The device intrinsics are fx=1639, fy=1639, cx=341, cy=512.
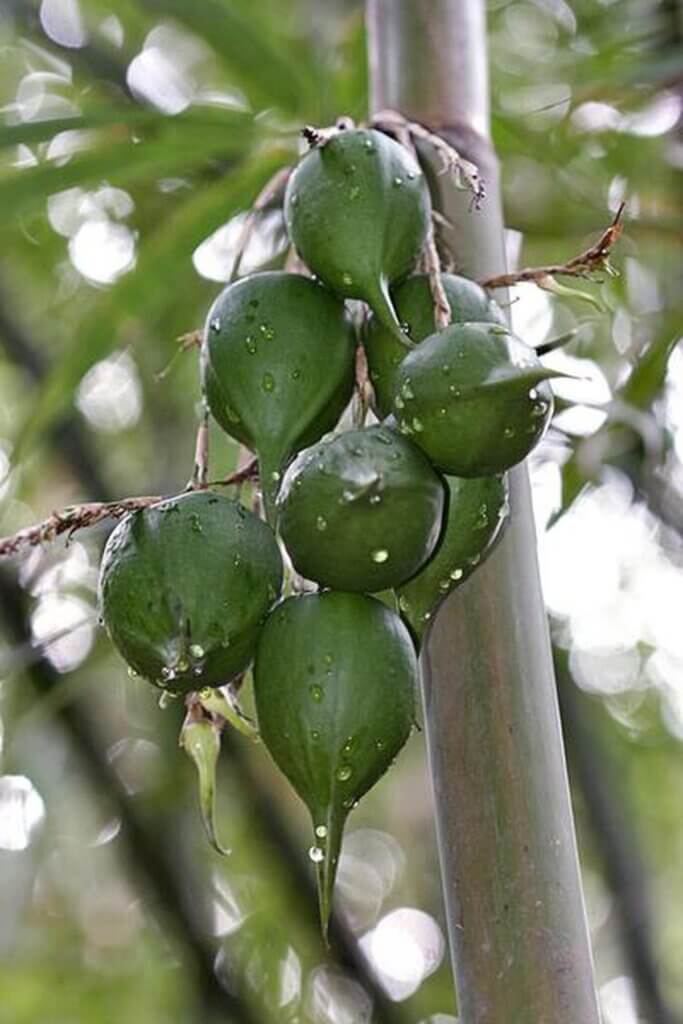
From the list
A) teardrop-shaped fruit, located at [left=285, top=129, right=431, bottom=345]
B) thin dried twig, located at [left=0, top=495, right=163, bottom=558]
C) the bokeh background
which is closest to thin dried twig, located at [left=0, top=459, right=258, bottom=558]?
thin dried twig, located at [left=0, top=495, right=163, bottom=558]

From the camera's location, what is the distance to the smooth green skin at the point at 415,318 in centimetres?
79

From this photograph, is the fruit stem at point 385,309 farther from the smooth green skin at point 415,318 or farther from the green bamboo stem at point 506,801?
the green bamboo stem at point 506,801

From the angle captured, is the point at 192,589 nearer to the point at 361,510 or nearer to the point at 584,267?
the point at 361,510

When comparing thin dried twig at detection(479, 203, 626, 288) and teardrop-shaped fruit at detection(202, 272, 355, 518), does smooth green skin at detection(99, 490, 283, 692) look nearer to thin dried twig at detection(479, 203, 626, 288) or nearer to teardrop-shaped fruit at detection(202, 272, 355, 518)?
teardrop-shaped fruit at detection(202, 272, 355, 518)

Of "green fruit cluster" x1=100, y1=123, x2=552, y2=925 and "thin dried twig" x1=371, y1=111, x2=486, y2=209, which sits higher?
"thin dried twig" x1=371, y1=111, x2=486, y2=209

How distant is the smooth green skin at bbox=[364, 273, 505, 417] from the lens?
789 mm

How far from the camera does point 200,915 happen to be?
2.12m

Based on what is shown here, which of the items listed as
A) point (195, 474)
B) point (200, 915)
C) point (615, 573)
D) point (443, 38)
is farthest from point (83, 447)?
point (195, 474)

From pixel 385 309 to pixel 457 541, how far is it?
0.12 m

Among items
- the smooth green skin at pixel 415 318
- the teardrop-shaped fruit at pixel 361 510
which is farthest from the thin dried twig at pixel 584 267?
the teardrop-shaped fruit at pixel 361 510

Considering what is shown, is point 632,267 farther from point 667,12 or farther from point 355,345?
point 355,345

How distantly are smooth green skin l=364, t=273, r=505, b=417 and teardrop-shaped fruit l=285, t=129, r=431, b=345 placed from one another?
12mm

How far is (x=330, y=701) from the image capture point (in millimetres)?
716

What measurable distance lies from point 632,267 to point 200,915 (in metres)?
0.98
